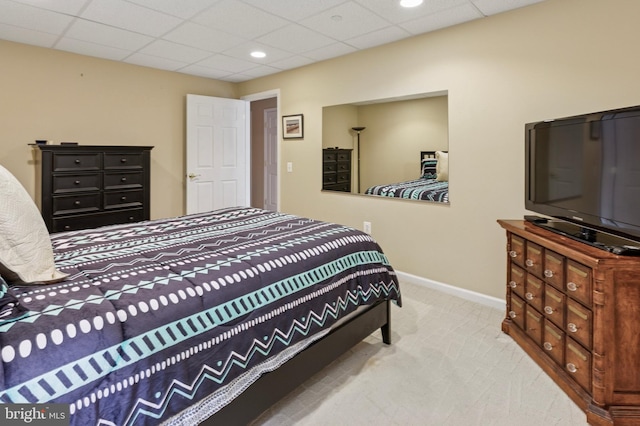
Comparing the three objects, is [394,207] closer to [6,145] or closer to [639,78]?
[639,78]

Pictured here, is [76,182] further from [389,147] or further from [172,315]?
[389,147]

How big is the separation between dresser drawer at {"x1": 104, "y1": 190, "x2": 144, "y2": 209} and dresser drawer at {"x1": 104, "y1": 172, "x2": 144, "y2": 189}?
0.07 meters

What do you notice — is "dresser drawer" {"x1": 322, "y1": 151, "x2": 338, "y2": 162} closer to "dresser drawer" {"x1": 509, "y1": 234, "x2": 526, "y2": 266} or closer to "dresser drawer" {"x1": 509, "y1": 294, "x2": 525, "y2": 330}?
"dresser drawer" {"x1": 509, "y1": 234, "x2": 526, "y2": 266}

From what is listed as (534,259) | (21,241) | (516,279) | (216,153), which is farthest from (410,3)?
(216,153)

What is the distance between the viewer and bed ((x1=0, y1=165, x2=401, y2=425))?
1.02 m

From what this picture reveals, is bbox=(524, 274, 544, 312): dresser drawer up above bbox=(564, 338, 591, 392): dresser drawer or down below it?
above

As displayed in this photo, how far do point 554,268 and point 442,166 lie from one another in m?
1.56

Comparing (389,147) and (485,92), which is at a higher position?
(485,92)

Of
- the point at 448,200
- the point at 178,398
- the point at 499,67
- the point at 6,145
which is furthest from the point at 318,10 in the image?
the point at 6,145

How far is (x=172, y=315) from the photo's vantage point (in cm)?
125

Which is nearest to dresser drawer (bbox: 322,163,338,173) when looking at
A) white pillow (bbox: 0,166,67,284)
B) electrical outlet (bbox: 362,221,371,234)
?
electrical outlet (bbox: 362,221,371,234)

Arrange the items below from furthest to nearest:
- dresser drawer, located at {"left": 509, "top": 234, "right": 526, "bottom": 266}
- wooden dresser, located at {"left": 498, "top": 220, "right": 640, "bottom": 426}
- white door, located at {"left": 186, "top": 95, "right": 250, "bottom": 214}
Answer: white door, located at {"left": 186, "top": 95, "right": 250, "bottom": 214} < dresser drawer, located at {"left": 509, "top": 234, "right": 526, "bottom": 266} < wooden dresser, located at {"left": 498, "top": 220, "right": 640, "bottom": 426}

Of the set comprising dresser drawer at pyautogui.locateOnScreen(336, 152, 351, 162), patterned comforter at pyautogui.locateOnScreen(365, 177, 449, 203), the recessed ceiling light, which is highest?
the recessed ceiling light

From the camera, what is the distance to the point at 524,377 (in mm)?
2027
